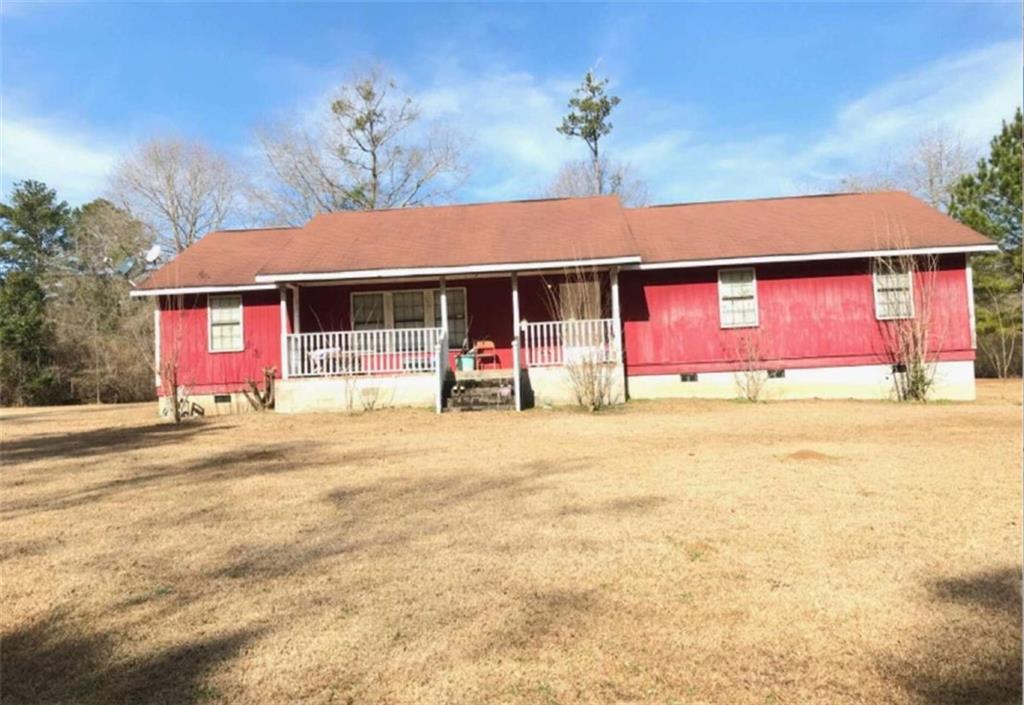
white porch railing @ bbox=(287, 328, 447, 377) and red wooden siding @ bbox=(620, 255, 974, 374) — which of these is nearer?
white porch railing @ bbox=(287, 328, 447, 377)

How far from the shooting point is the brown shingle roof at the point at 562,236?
586 inches

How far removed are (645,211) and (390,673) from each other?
17376 millimetres

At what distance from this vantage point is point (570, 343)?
45.9 ft

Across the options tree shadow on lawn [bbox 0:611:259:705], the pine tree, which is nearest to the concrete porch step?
tree shadow on lawn [bbox 0:611:259:705]

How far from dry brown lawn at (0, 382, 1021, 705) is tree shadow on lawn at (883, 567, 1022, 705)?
0.01 metres

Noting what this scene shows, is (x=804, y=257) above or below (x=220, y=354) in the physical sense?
above

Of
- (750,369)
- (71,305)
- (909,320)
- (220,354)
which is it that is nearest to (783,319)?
(750,369)

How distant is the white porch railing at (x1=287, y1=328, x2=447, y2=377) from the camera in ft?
47.7

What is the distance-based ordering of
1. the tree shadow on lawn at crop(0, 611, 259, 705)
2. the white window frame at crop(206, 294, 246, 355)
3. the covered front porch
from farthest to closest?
the white window frame at crop(206, 294, 246, 355) < the covered front porch < the tree shadow on lawn at crop(0, 611, 259, 705)

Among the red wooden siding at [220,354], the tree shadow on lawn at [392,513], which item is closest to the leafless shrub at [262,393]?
the red wooden siding at [220,354]

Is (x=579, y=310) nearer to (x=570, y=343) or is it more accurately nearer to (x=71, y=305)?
(x=570, y=343)

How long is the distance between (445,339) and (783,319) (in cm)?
775

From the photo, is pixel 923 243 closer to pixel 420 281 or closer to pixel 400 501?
pixel 420 281

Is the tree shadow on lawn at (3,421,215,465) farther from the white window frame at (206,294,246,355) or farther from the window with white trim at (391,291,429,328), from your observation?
the window with white trim at (391,291,429,328)
